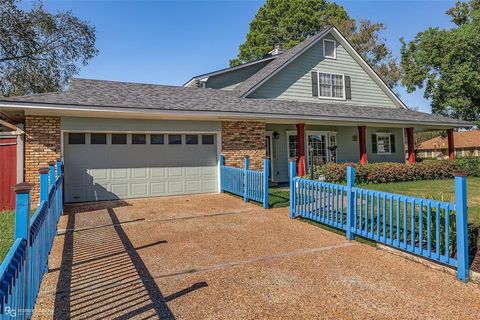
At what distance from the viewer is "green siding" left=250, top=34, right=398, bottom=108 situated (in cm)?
1453

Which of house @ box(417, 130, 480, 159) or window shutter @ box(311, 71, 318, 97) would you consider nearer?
window shutter @ box(311, 71, 318, 97)

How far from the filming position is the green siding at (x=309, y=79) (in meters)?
14.5

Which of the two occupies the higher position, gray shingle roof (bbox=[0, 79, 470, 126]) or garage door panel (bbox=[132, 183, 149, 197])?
gray shingle roof (bbox=[0, 79, 470, 126])

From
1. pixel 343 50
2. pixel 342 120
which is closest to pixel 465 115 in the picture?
pixel 343 50

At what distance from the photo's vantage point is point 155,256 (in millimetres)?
4855

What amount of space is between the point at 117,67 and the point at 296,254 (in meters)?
17.4

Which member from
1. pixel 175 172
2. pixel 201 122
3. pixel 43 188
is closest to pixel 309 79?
pixel 201 122

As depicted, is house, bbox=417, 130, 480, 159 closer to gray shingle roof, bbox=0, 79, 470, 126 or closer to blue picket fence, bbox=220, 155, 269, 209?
gray shingle roof, bbox=0, 79, 470, 126

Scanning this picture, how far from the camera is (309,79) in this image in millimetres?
15297

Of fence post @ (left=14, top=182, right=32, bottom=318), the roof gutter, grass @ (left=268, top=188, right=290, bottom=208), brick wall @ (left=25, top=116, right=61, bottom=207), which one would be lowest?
grass @ (left=268, top=188, right=290, bottom=208)

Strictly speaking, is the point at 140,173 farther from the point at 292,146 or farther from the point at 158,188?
the point at 292,146

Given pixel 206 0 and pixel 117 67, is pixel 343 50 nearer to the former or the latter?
pixel 206 0

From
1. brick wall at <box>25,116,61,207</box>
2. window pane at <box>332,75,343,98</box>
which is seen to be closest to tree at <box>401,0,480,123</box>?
window pane at <box>332,75,343,98</box>

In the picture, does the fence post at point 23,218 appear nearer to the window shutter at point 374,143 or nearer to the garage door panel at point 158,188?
the garage door panel at point 158,188
